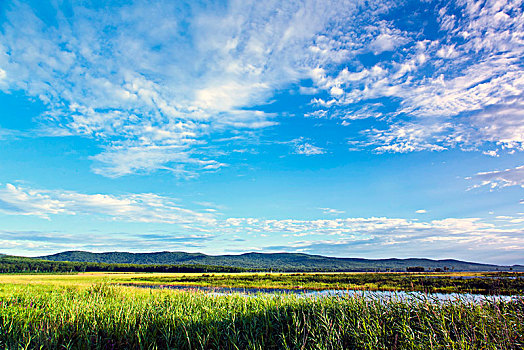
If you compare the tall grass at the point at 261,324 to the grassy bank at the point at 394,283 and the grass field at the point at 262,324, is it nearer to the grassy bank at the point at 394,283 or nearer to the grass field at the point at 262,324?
the grass field at the point at 262,324

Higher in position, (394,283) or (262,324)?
(262,324)

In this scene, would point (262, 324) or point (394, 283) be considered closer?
point (262, 324)

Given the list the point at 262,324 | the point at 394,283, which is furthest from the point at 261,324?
the point at 394,283

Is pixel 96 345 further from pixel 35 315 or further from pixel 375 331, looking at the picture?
pixel 375 331

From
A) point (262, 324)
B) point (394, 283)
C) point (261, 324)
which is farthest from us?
point (394, 283)

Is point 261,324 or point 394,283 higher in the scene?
point 261,324

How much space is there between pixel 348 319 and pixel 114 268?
149 metres

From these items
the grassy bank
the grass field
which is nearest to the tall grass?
the grass field

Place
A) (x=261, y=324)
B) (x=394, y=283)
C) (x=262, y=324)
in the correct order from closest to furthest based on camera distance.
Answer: (x=262, y=324), (x=261, y=324), (x=394, y=283)

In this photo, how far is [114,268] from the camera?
137875 millimetres

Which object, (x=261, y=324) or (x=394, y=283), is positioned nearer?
(x=261, y=324)

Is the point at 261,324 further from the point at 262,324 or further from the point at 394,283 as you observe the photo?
the point at 394,283

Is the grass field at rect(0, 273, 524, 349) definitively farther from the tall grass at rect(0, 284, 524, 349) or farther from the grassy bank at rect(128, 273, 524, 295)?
the grassy bank at rect(128, 273, 524, 295)

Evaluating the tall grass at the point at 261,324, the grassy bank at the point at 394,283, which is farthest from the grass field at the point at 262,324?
the grassy bank at the point at 394,283
